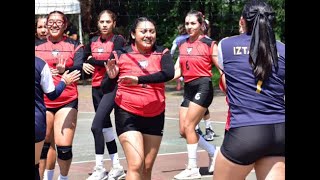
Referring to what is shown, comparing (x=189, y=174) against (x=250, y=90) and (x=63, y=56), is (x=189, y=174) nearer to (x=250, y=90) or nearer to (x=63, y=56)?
(x=63, y=56)

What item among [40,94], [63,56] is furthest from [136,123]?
[63,56]

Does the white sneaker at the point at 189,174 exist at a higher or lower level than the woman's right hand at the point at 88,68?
lower

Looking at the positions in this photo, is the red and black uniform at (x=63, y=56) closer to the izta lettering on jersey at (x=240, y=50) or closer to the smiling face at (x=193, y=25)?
the smiling face at (x=193, y=25)

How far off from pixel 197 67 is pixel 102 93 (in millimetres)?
1307

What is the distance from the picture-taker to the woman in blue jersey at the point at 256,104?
4.88m

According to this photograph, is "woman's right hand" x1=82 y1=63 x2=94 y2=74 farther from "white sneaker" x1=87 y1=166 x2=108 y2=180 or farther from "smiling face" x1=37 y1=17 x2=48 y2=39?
"white sneaker" x1=87 y1=166 x2=108 y2=180

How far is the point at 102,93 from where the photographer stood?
879 centimetres

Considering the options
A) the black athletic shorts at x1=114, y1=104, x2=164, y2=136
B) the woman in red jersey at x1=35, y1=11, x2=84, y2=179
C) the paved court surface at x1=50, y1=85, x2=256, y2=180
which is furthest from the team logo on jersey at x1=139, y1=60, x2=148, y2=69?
the paved court surface at x1=50, y1=85, x2=256, y2=180

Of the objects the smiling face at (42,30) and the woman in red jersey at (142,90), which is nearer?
the woman in red jersey at (142,90)

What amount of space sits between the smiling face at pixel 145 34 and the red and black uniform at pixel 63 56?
41.6 inches

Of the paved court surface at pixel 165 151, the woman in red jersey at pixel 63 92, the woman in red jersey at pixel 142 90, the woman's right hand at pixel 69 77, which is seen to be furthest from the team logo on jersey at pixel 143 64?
the paved court surface at pixel 165 151

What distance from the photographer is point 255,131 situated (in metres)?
4.88
